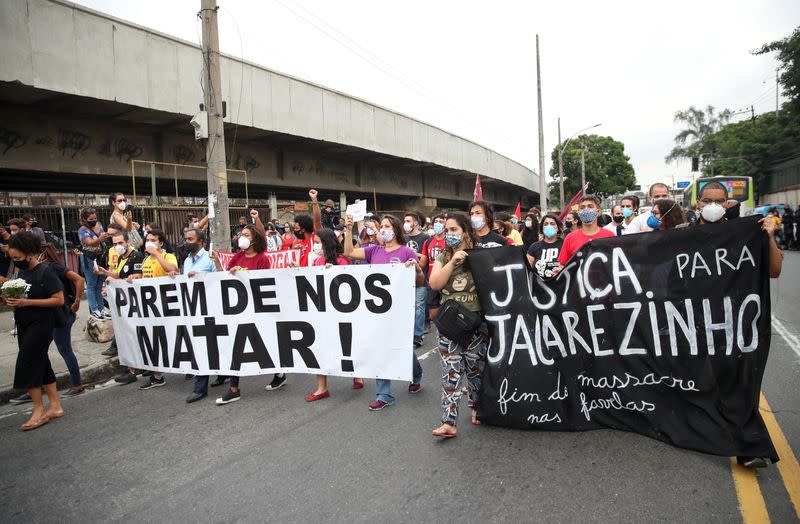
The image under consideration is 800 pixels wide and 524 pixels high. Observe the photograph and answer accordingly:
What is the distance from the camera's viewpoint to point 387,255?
5.19 meters

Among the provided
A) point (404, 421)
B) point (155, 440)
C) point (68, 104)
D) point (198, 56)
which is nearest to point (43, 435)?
point (155, 440)

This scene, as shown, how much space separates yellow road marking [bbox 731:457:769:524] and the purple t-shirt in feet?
9.64

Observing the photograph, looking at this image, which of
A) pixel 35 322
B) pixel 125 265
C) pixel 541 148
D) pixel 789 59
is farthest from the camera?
pixel 789 59

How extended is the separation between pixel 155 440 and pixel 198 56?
11589 millimetres

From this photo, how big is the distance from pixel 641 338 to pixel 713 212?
3.35ft

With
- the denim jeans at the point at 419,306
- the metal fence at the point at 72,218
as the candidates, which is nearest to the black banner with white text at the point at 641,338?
the denim jeans at the point at 419,306

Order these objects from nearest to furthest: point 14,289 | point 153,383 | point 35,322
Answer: point 14,289
point 35,322
point 153,383

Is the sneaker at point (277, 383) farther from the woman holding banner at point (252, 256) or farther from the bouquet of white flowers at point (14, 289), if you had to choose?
the bouquet of white flowers at point (14, 289)

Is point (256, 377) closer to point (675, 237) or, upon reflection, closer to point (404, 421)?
point (404, 421)

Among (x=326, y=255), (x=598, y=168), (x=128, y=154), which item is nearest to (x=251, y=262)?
(x=326, y=255)

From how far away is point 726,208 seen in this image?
12.5 feet

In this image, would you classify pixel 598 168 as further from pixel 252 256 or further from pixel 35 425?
pixel 35 425

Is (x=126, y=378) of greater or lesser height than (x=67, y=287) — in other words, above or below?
below

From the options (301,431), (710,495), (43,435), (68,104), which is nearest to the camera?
(710,495)
